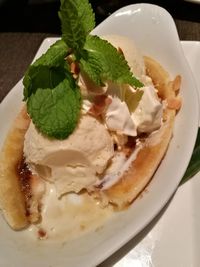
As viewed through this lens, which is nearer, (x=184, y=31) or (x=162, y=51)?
(x=162, y=51)

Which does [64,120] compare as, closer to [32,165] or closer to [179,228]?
[32,165]

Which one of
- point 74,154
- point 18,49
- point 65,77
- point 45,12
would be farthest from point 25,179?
point 45,12

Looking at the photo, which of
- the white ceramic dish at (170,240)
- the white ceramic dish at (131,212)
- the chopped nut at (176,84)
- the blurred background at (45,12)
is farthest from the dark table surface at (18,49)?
the white ceramic dish at (170,240)

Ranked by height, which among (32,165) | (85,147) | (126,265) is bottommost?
(126,265)

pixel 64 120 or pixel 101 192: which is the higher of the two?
pixel 64 120

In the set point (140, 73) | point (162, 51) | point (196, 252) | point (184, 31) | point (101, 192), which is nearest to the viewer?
point (196, 252)

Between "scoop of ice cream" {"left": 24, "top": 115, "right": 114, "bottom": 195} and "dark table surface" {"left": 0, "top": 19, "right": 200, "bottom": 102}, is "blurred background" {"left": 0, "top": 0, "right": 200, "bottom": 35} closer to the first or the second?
"dark table surface" {"left": 0, "top": 19, "right": 200, "bottom": 102}

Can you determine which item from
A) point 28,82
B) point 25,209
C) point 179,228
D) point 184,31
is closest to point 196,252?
point 179,228

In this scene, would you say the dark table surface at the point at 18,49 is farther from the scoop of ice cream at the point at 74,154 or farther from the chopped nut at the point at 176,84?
the scoop of ice cream at the point at 74,154

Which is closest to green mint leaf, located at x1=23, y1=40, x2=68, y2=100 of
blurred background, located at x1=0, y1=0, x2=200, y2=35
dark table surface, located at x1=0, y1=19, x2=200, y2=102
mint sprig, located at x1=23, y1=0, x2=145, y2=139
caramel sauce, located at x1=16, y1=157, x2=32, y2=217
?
mint sprig, located at x1=23, y1=0, x2=145, y2=139
